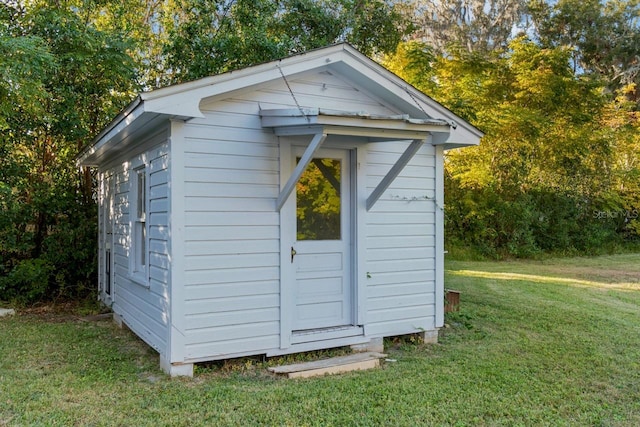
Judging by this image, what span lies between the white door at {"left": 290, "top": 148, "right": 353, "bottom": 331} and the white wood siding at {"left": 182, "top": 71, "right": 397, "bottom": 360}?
0.29 meters

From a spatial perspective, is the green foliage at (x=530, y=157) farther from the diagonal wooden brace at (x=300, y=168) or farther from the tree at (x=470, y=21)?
the diagonal wooden brace at (x=300, y=168)

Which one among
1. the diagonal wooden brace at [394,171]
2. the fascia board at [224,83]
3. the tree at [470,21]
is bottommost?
the diagonal wooden brace at [394,171]

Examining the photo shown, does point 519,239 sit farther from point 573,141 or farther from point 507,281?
point 507,281

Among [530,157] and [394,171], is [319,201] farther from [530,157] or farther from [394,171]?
[530,157]

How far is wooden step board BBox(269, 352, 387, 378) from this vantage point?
14.4 ft

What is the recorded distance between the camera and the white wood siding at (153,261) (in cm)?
450

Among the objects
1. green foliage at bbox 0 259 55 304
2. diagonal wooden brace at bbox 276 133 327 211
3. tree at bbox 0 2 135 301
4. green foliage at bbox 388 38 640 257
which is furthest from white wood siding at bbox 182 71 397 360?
green foliage at bbox 388 38 640 257

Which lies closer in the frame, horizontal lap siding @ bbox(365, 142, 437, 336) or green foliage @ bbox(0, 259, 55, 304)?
horizontal lap siding @ bbox(365, 142, 437, 336)

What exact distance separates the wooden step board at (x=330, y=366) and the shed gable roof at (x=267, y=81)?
2.35 metres

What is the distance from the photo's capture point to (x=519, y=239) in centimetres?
1448

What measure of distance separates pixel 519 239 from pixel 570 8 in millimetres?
11898

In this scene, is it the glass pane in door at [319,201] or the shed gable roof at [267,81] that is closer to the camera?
the shed gable roof at [267,81]

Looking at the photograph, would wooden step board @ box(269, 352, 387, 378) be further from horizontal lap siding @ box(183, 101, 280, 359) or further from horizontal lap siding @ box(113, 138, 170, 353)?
horizontal lap siding @ box(113, 138, 170, 353)

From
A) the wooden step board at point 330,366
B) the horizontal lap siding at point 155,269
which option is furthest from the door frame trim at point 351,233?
the horizontal lap siding at point 155,269
